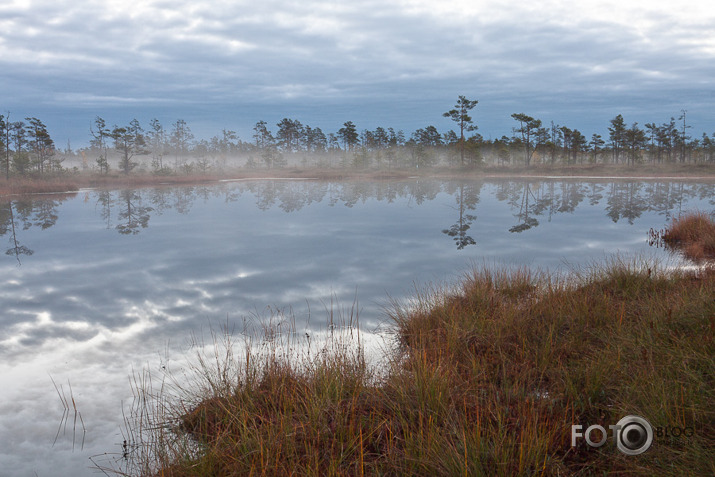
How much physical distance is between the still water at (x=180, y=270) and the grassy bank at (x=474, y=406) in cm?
95

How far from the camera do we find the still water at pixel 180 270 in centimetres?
511

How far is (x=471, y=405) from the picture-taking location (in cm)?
389

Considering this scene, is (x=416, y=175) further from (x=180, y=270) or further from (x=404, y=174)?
(x=180, y=270)

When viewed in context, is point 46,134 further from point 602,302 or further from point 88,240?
point 602,302

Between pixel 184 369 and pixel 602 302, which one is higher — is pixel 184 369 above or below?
below

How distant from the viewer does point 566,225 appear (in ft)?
64.5

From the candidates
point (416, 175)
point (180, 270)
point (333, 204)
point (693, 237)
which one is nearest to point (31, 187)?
point (333, 204)

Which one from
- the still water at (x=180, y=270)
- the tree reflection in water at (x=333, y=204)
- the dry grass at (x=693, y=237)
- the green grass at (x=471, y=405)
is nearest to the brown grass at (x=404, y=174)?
the tree reflection in water at (x=333, y=204)

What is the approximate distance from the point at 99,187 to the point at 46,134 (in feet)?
55.1

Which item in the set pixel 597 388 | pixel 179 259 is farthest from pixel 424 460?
pixel 179 259

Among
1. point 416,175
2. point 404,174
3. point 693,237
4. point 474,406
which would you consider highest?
point 404,174

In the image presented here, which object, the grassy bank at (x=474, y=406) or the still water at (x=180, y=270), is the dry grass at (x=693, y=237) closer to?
the still water at (x=180, y=270)

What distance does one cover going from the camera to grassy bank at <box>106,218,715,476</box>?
3.14 m

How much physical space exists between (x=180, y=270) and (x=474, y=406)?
32.6 feet
